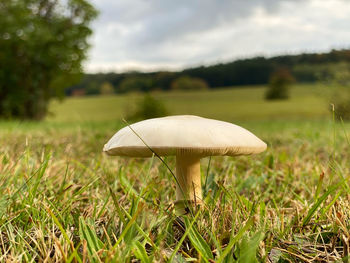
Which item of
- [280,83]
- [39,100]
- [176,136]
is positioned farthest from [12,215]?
[280,83]

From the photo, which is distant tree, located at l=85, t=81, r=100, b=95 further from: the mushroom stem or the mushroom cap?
the mushroom cap

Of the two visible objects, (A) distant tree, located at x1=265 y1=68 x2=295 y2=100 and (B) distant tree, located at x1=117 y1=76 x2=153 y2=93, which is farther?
(A) distant tree, located at x1=265 y1=68 x2=295 y2=100

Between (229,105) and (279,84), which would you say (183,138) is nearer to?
(229,105)

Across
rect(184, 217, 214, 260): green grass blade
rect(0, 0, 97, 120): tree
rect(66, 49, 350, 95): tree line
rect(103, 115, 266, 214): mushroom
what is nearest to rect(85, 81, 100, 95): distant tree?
rect(66, 49, 350, 95): tree line

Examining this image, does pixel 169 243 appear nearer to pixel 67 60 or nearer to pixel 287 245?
pixel 287 245

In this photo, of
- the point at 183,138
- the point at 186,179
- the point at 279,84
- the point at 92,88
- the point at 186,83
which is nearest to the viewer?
the point at 183,138

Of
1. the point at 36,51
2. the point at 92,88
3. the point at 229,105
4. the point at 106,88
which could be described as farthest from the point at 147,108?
the point at 92,88

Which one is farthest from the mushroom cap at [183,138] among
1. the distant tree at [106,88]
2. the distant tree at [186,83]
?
the distant tree at [186,83]
